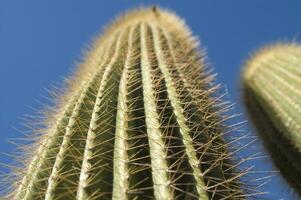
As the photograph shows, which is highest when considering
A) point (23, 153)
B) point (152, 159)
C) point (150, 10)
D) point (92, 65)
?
point (150, 10)

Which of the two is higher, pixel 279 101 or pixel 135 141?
pixel 279 101

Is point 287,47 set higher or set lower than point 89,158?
higher

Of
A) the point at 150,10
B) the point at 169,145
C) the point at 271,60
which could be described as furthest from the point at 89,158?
the point at 271,60

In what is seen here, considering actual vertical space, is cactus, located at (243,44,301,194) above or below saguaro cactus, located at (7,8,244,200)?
above

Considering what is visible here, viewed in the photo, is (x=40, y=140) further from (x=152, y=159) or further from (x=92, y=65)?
(x=92, y=65)

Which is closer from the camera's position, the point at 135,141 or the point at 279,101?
the point at 135,141
